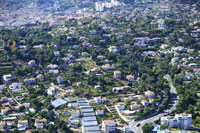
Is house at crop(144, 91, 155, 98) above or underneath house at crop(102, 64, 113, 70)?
underneath

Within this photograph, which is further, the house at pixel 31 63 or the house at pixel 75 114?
the house at pixel 31 63

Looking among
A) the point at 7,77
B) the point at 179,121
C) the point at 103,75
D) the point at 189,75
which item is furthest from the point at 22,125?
the point at 189,75

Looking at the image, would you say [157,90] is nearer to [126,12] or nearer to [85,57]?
[85,57]

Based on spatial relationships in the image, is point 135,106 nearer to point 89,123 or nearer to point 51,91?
point 89,123

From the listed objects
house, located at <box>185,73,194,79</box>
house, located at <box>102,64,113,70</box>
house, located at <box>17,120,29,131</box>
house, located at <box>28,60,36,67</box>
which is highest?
house, located at <box>28,60,36,67</box>

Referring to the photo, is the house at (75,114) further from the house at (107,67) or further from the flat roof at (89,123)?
the house at (107,67)

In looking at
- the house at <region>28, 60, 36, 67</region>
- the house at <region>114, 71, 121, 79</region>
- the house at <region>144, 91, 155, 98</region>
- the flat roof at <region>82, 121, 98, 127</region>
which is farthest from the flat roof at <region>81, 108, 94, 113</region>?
the house at <region>28, 60, 36, 67</region>

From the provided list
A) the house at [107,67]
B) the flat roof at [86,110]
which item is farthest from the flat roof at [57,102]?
the house at [107,67]

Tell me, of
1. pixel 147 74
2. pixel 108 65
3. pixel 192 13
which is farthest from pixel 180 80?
pixel 192 13

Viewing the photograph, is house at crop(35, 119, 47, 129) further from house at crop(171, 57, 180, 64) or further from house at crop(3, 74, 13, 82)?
house at crop(171, 57, 180, 64)
